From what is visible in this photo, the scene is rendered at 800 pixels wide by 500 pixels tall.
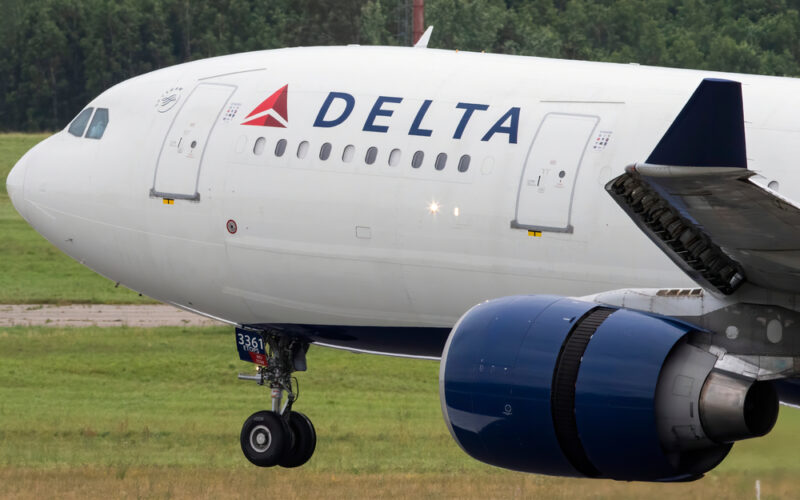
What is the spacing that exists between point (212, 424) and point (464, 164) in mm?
13586

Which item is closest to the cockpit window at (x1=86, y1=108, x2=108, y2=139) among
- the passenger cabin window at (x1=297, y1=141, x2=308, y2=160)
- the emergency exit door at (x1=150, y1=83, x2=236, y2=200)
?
the emergency exit door at (x1=150, y1=83, x2=236, y2=200)

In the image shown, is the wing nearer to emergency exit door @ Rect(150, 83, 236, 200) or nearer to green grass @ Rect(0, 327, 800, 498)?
green grass @ Rect(0, 327, 800, 498)

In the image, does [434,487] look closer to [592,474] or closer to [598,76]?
[598,76]

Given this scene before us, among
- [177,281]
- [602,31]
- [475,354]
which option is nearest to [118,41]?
[602,31]

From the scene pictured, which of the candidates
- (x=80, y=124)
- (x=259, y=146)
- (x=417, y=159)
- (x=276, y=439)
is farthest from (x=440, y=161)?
(x=80, y=124)

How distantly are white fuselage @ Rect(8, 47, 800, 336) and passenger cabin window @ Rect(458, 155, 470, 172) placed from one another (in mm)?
45

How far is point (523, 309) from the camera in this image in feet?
42.4

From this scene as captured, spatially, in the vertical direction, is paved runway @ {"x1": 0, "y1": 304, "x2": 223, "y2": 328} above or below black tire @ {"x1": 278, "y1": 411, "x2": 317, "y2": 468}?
below

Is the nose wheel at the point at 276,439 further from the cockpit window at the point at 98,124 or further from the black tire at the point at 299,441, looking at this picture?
the cockpit window at the point at 98,124

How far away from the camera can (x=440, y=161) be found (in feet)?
59.3

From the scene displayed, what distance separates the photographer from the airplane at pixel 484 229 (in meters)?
12.2

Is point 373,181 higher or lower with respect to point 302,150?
lower

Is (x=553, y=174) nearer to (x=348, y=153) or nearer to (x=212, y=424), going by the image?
(x=348, y=153)

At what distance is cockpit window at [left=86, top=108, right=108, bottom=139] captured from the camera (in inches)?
857
